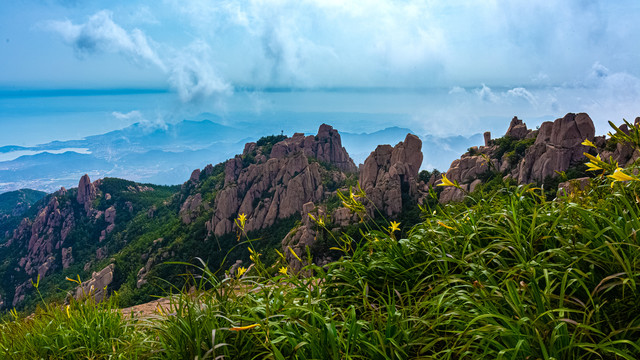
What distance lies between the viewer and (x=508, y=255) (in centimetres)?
260

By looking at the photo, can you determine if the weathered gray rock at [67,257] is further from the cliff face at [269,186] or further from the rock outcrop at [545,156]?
the rock outcrop at [545,156]

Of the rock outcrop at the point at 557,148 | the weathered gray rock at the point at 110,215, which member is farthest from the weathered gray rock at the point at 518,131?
the weathered gray rock at the point at 110,215

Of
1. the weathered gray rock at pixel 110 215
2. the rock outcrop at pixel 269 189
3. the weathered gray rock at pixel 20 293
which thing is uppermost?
the rock outcrop at pixel 269 189

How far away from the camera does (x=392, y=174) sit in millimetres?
35125

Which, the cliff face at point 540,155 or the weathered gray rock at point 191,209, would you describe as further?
the weathered gray rock at point 191,209

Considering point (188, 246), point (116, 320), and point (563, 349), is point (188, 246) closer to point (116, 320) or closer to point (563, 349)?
point (116, 320)

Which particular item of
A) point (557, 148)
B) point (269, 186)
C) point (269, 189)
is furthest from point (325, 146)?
point (557, 148)

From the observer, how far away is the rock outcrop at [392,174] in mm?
32531

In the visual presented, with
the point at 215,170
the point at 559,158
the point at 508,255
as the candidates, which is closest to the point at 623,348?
the point at 508,255

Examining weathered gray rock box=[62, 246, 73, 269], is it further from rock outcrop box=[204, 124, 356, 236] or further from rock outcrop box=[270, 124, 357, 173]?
rock outcrop box=[270, 124, 357, 173]

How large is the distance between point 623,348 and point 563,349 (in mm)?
426

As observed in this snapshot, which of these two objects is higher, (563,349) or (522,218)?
(522,218)

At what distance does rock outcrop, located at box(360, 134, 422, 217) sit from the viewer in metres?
32.5

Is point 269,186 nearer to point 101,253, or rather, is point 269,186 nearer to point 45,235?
point 101,253
